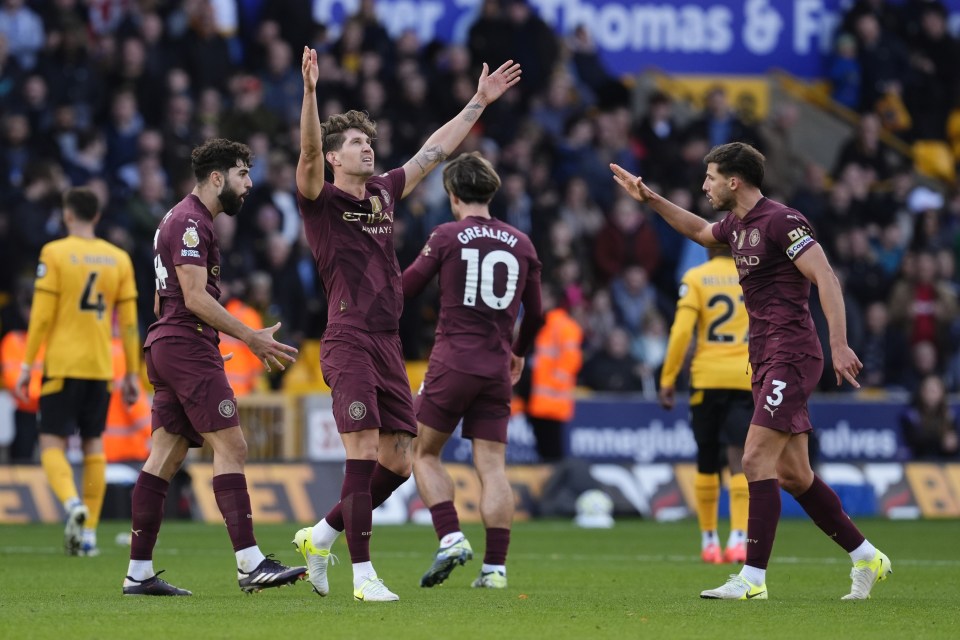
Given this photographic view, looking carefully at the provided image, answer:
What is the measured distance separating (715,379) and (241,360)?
7.45m

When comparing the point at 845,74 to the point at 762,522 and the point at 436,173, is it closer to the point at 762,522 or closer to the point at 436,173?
the point at 436,173

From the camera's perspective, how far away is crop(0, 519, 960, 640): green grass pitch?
316 inches

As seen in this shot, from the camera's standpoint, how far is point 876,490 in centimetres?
1986

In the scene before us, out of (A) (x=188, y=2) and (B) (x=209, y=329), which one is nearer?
(B) (x=209, y=329)

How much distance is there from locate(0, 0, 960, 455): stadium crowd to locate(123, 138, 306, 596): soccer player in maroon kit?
9.20 metres

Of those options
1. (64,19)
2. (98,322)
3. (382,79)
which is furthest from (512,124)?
(98,322)

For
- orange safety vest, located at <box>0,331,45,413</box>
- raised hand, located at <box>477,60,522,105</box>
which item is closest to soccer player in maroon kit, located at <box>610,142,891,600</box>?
raised hand, located at <box>477,60,522,105</box>

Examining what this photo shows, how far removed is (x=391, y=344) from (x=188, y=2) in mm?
14135

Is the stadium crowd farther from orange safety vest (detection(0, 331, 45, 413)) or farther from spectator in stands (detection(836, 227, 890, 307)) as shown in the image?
orange safety vest (detection(0, 331, 45, 413))

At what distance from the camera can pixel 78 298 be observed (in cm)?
1346

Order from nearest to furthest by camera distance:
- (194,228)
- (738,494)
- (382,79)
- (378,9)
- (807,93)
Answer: (194,228), (738,494), (382,79), (378,9), (807,93)

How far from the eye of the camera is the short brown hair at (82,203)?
13.3 meters

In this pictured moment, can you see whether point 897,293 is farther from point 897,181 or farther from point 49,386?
point 49,386

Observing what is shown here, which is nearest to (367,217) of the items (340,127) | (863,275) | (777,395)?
(340,127)
